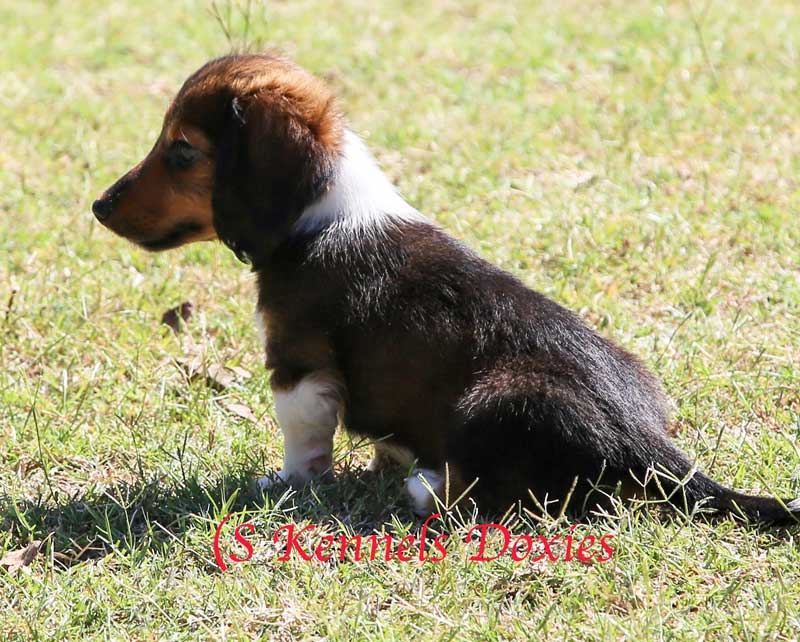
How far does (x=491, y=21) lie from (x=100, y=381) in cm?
527

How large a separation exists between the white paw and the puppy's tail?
0.68 metres

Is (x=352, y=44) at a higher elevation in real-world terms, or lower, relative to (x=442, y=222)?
higher

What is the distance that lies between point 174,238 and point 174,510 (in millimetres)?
993

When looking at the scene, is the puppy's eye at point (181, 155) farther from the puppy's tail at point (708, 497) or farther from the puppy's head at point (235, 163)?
the puppy's tail at point (708, 497)

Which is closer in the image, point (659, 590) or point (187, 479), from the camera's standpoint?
point (659, 590)

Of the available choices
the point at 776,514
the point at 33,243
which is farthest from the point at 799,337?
the point at 33,243

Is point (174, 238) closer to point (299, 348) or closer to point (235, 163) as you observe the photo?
point (235, 163)

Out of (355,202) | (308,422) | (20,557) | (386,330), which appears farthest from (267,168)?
(20,557)

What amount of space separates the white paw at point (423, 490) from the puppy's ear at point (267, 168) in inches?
36.2

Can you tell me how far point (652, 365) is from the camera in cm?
521

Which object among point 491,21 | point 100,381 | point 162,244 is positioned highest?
point 491,21

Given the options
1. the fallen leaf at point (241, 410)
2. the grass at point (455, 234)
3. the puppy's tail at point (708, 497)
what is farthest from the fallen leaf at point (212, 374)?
the puppy's tail at point (708, 497)

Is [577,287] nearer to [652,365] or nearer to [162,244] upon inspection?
[652,365]

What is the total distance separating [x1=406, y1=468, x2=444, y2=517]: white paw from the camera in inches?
163
